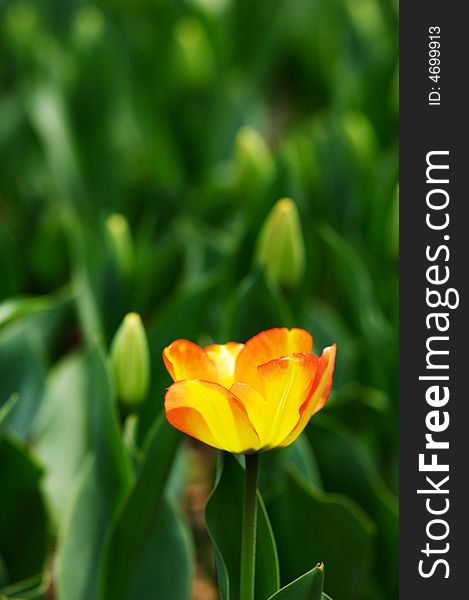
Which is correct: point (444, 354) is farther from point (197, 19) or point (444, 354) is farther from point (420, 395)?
point (197, 19)

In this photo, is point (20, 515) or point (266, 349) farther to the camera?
point (20, 515)

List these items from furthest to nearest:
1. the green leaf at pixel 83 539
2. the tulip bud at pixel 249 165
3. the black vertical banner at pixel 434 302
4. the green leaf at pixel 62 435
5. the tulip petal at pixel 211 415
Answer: the tulip bud at pixel 249 165, the green leaf at pixel 62 435, the green leaf at pixel 83 539, the black vertical banner at pixel 434 302, the tulip petal at pixel 211 415

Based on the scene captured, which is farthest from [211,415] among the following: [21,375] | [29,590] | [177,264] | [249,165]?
[249,165]

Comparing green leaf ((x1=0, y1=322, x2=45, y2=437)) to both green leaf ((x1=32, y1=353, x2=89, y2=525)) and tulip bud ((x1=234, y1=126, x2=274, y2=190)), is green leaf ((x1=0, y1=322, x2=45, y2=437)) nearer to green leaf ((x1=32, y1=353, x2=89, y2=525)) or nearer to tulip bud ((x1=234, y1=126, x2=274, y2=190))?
green leaf ((x1=32, y1=353, x2=89, y2=525))

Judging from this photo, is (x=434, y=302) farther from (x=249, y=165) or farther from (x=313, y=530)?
(x=249, y=165)

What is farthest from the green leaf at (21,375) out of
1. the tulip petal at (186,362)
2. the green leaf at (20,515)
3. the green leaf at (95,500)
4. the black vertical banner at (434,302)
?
the tulip petal at (186,362)

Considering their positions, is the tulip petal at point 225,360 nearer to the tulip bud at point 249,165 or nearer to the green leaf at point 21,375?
the green leaf at point 21,375

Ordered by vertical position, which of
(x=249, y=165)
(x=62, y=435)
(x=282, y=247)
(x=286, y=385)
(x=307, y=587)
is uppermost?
(x=249, y=165)
